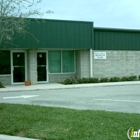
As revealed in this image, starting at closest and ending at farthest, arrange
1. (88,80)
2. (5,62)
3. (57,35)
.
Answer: (5,62) → (57,35) → (88,80)

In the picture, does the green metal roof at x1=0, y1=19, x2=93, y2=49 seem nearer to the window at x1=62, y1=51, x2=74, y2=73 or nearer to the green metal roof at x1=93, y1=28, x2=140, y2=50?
the green metal roof at x1=93, y1=28, x2=140, y2=50

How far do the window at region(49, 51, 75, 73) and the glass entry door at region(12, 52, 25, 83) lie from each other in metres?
2.28

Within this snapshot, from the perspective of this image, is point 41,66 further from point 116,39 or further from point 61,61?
point 116,39

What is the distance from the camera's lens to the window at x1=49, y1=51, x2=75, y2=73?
22.0 meters

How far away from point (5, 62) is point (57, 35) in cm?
436

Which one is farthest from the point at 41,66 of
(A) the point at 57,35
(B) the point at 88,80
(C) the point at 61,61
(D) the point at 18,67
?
(B) the point at 88,80

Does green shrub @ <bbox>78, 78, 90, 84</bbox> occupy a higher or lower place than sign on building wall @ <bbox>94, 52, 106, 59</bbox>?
lower

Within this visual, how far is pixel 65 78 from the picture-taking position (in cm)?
2247

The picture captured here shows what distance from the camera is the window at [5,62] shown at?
20.2m

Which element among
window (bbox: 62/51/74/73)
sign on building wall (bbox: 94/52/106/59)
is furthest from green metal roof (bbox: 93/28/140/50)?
window (bbox: 62/51/74/73)

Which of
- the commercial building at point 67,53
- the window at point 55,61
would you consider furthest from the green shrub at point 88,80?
the window at point 55,61

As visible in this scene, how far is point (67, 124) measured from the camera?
7.16m

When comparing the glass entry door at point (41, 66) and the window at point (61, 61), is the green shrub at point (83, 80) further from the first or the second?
the glass entry door at point (41, 66)

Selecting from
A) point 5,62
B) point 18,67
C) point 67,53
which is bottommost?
point 18,67
